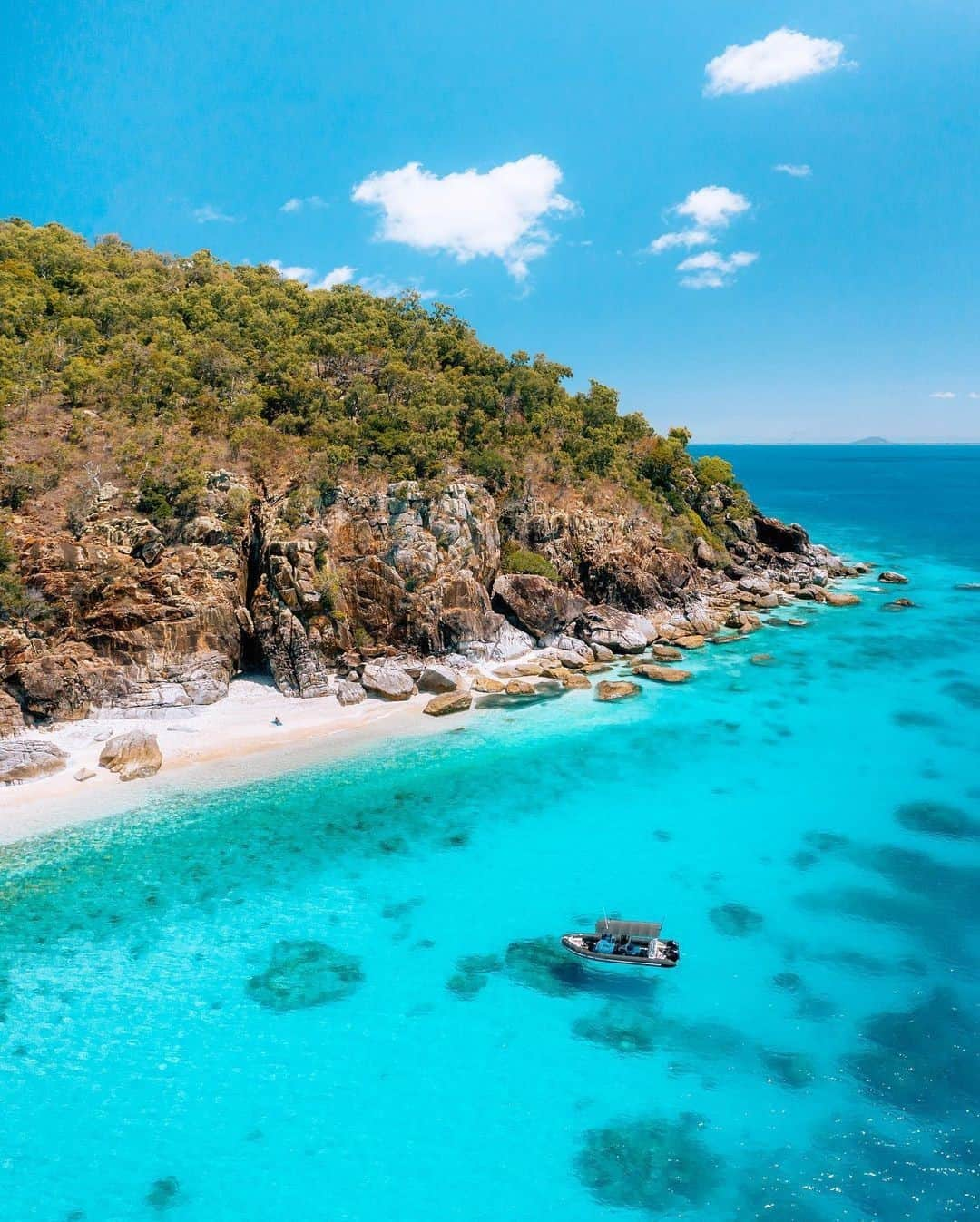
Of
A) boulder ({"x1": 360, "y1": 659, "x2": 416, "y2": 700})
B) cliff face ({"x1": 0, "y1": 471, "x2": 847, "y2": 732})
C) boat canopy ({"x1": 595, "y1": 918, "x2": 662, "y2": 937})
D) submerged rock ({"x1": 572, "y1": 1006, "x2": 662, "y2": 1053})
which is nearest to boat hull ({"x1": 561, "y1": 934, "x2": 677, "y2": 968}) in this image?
boat canopy ({"x1": 595, "y1": 918, "x2": 662, "y2": 937})

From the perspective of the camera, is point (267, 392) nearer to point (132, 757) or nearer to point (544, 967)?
point (132, 757)

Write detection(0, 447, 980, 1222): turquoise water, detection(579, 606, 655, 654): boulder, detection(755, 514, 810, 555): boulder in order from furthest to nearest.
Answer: detection(755, 514, 810, 555): boulder, detection(579, 606, 655, 654): boulder, detection(0, 447, 980, 1222): turquoise water

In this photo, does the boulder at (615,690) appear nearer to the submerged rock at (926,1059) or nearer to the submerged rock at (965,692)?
the submerged rock at (965,692)

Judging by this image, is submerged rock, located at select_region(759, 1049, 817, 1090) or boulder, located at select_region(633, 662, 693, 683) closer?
submerged rock, located at select_region(759, 1049, 817, 1090)

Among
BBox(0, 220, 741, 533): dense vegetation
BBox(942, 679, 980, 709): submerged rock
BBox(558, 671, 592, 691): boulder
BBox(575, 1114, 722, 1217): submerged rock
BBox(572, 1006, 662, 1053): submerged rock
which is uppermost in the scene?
BBox(0, 220, 741, 533): dense vegetation

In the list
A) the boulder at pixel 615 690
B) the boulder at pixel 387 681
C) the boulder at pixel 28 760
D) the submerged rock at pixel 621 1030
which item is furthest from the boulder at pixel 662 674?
the boulder at pixel 28 760

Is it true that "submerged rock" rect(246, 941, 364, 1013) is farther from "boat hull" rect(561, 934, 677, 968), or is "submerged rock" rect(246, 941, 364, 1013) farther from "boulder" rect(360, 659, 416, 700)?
"boulder" rect(360, 659, 416, 700)

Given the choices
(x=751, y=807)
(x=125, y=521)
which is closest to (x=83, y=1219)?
(x=751, y=807)
